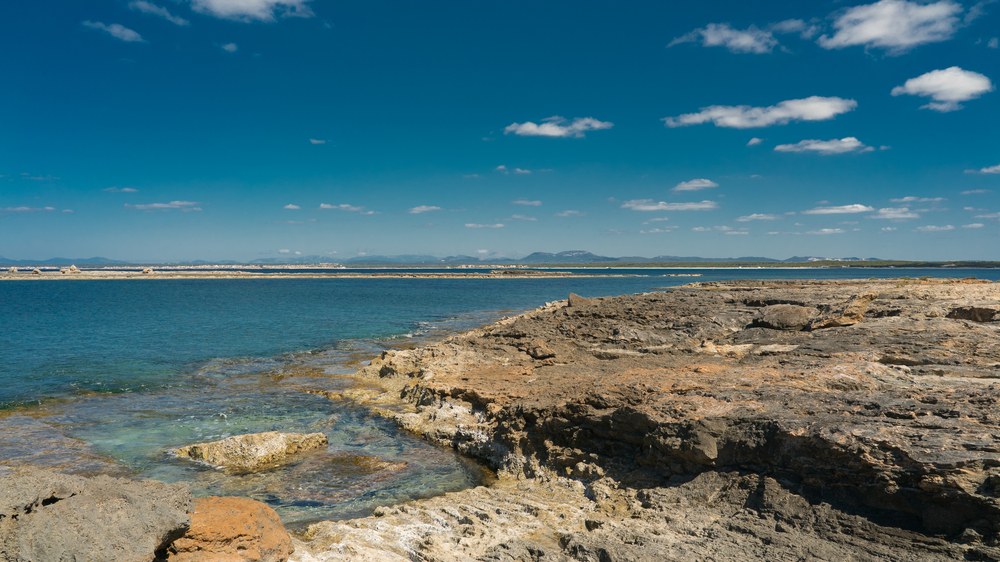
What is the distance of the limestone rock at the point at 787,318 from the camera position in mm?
21500

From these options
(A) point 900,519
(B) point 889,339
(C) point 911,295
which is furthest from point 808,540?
(C) point 911,295

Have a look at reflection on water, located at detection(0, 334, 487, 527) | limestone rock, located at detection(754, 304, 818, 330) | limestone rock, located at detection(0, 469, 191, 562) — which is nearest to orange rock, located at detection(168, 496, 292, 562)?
limestone rock, located at detection(0, 469, 191, 562)

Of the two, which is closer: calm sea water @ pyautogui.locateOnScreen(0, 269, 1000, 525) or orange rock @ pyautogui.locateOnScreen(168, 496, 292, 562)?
orange rock @ pyautogui.locateOnScreen(168, 496, 292, 562)

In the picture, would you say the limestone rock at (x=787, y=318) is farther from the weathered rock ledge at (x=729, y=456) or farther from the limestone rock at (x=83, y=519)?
the limestone rock at (x=83, y=519)

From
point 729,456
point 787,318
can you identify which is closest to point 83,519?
point 729,456

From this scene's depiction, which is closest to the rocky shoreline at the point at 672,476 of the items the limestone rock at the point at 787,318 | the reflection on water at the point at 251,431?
the reflection on water at the point at 251,431

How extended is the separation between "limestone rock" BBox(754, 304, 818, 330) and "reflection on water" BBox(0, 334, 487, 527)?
567 inches

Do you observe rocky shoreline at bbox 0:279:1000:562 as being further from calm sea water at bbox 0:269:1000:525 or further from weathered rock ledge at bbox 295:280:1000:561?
calm sea water at bbox 0:269:1000:525

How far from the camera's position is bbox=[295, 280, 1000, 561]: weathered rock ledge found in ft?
25.5

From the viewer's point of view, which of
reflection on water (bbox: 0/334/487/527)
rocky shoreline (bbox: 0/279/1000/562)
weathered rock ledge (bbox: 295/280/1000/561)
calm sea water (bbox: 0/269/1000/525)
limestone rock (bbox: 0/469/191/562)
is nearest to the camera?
limestone rock (bbox: 0/469/191/562)

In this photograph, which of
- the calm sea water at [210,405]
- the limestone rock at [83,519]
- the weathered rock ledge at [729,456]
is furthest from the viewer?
the calm sea water at [210,405]

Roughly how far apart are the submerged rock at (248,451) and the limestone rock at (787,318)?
695 inches

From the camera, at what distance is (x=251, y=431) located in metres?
16.6

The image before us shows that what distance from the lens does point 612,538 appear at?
841 centimetres
